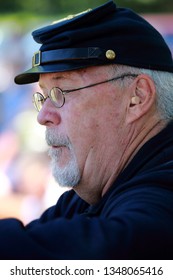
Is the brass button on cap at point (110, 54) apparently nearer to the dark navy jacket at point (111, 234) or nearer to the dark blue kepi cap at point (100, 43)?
the dark blue kepi cap at point (100, 43)

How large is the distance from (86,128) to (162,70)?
17.0 inches

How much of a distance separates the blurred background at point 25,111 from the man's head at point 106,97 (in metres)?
4.31

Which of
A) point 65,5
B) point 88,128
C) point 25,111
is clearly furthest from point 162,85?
point 65,5

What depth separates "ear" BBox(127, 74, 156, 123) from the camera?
279 cm

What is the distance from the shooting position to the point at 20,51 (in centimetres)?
781

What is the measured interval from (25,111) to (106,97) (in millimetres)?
4797

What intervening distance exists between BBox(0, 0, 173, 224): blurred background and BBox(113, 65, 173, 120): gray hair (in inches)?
172

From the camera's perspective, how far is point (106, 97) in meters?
2.81

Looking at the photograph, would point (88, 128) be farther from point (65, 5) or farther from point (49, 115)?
point (65, 5)

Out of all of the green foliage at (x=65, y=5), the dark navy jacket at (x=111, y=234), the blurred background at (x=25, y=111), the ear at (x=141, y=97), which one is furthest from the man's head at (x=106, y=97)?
the green foliage at (x=65, y=5)

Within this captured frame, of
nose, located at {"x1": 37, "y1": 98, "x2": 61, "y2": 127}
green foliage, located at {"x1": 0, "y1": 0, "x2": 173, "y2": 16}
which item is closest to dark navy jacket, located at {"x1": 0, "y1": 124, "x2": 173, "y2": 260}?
nose, located at {"x1": 37, "y1": 98, "x2": 61, "y2": 127}

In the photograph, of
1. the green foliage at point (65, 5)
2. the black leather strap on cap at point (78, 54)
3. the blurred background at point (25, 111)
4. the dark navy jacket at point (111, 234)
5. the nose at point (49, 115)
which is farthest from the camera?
the green foliage at point (65, 5)

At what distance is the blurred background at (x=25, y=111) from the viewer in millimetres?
7336
